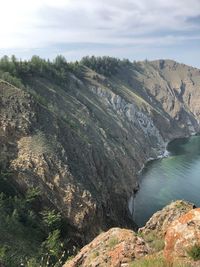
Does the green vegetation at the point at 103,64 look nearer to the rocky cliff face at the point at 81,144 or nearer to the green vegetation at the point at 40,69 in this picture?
the green vegetation at the point at 40,69

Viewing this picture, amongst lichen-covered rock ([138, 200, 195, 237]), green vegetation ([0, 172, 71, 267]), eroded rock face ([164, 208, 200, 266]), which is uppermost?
eroded rock face ([164, 208, 200, 266])

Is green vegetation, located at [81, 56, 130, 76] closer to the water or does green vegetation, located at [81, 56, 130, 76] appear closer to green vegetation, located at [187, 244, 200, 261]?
the water

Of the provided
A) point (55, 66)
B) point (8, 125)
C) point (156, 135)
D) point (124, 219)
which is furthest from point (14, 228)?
point (156, 135)

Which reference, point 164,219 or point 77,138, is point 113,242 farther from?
point 77,138

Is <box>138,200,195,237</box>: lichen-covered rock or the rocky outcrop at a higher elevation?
the rocky outcrop

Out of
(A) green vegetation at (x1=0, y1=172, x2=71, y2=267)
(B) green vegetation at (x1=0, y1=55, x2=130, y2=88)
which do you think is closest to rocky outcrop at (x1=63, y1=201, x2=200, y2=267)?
(A) green vegetation at (x1=0, y1=172, x2=71, y2=267)

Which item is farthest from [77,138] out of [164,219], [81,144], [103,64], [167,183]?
[103,64]
